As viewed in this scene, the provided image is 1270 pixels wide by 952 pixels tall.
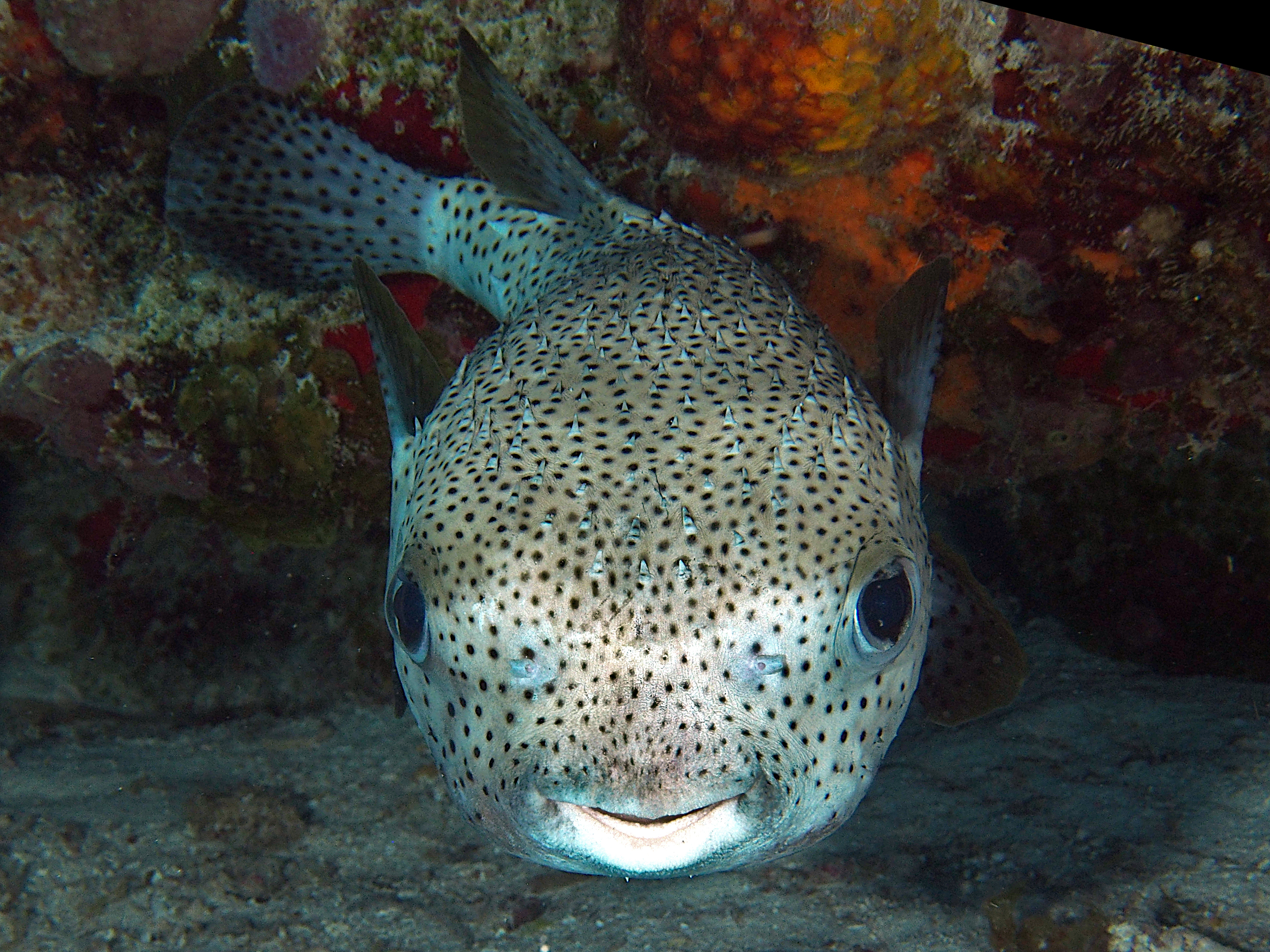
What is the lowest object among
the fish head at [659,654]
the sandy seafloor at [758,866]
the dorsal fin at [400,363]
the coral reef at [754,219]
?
the sandy seafloor at [758,866]

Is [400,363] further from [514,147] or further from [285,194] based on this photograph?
[285,194]

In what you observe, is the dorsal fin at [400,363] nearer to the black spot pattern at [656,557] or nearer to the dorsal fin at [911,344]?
the black spot pattern at [656,557]

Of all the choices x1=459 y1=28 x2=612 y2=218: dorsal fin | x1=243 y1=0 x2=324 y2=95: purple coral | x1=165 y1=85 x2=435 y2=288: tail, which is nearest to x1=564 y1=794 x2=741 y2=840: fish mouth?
x1=459 y1=28 x2=612 y2=218: dorsal fin

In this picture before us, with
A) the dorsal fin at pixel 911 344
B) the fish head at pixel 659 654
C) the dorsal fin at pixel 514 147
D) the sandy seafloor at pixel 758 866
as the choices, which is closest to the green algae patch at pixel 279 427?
the dorsal fin at pixel 514 147

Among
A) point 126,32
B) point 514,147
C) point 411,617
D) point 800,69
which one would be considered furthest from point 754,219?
point 126,32

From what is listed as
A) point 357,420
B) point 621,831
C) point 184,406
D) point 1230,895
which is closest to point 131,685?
point 184,406

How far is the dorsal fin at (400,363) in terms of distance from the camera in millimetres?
2855

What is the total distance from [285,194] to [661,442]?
2659 millimetres

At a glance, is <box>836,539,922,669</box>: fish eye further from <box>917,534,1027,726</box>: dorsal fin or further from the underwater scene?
<box>917,534,1027,726</box>: dorsal fin

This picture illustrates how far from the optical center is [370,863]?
3896 millimetres

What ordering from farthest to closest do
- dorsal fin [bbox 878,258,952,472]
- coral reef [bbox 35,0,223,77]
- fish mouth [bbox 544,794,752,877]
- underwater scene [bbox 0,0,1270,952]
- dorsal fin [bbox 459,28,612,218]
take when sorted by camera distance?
1. coral reef [bbox 35,0,223,77]
2. dorsal fin [bbox 459,28,612,218]
3. dorsal fin [bbox 878,258,952,472]
4. underwater scene [bbox 0,0,1270,952]
5. fish mouth [bbox 544,794,752,877]

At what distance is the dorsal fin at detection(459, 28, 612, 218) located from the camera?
10.7 feet

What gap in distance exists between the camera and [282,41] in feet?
12.0

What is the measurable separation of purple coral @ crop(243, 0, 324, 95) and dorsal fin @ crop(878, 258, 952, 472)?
290cm
